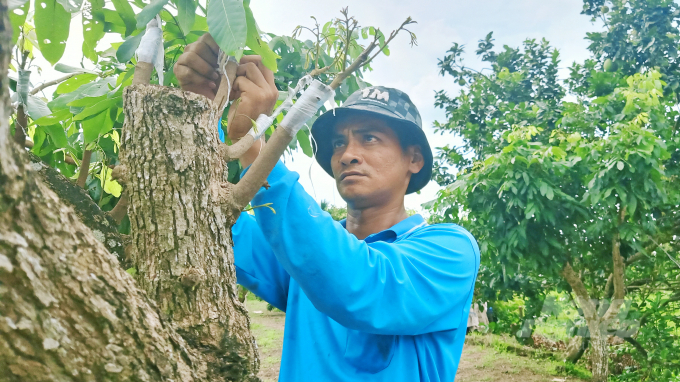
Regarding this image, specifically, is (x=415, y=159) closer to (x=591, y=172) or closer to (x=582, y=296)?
(x=591, y=172)

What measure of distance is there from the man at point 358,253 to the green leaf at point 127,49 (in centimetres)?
12

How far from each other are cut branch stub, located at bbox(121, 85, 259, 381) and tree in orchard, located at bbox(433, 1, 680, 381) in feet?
12.6

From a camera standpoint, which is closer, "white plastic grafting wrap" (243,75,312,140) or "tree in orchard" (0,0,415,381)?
"tree in orchard" (0,0,415,381)

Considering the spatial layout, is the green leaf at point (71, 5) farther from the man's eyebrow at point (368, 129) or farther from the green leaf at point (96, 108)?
the man's eyebrow at point (368, 129)

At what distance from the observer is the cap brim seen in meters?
1.78

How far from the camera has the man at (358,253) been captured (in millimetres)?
1124

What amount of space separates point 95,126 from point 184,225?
60 cm

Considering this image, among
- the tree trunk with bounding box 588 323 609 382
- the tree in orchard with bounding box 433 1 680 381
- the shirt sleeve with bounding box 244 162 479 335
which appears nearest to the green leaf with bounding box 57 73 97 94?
the shirt sleeve with bounding box 244 162 479 335

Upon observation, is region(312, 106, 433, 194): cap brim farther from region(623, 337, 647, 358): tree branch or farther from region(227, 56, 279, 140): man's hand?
region(623, 337, 647, 358): tree branch

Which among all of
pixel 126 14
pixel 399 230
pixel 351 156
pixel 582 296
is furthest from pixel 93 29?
pixel 582 296

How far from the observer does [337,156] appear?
1.82m

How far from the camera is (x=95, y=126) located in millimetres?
1341

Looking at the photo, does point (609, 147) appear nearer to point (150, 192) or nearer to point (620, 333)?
point (620, 333)

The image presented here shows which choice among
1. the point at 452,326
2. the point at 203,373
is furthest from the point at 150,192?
the point at 452,326
